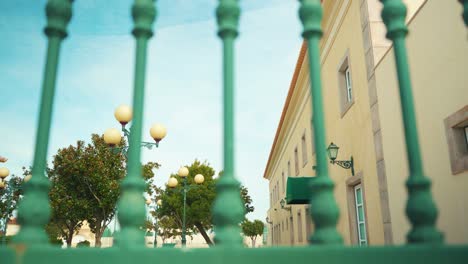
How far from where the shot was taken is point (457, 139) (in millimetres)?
4562

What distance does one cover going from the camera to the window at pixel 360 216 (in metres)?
7.94

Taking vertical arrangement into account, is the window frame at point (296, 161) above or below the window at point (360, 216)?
above

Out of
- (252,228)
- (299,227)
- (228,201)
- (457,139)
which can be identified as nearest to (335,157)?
(457,139)

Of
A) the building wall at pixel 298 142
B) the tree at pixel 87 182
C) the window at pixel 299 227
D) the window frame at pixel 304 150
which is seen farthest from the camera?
the tree at pixel 87 182

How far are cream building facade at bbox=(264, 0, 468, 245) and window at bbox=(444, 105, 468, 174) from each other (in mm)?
12

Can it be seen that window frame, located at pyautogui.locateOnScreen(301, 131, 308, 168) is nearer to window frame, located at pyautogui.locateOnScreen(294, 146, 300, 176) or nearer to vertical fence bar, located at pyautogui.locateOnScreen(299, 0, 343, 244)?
window frame, located at pyautogui.locateOnScreen(294, 146, 300, 176)

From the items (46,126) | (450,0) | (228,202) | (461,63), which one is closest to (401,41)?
(228,202)

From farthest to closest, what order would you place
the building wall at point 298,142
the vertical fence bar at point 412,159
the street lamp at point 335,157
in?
the building wall at point 298,142
the street lamp at point 335,157
the vertical fence bar at point 412,159

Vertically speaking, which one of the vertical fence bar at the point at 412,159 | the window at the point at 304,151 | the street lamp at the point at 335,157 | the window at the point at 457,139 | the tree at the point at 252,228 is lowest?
the tree at the point at 252,228

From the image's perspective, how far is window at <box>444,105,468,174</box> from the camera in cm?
443

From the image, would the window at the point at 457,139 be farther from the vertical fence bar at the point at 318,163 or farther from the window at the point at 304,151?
the window at the point at 304,151

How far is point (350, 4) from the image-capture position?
855 cm

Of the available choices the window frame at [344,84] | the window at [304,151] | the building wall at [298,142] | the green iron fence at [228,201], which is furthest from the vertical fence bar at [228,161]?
the window at [304,151]

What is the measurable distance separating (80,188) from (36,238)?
20.9 meters
